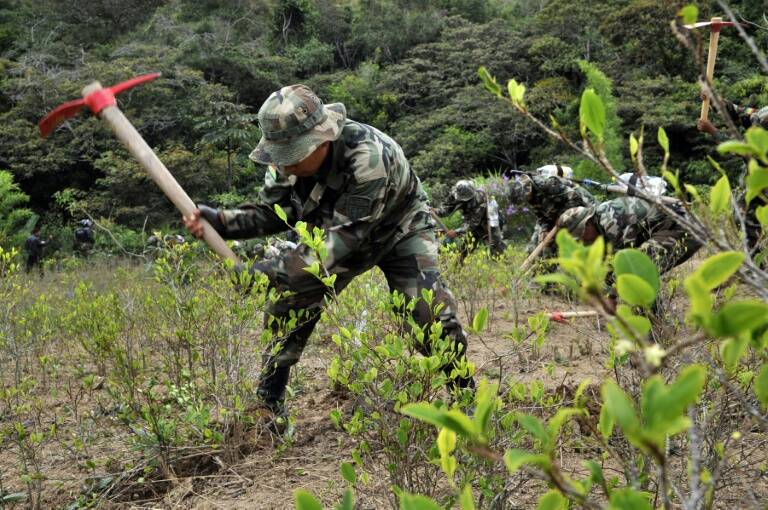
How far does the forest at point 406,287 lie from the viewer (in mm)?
918

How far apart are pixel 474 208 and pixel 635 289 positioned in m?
9.05

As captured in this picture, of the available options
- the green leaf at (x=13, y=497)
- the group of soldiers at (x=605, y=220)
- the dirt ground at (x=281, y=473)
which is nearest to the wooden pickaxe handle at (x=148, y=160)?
the dirt ground at (x=281, y=473)

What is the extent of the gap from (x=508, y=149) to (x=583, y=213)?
44.6 feet

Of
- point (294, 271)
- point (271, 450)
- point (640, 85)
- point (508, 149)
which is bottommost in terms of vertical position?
point (508, 149)

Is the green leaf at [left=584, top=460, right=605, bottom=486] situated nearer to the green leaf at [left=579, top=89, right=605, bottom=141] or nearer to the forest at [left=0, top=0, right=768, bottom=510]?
the forest at [left=0, top=0, right=768, bottom=510]

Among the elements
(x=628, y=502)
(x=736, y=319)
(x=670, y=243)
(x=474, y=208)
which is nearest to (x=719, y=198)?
(x=736, y=319)

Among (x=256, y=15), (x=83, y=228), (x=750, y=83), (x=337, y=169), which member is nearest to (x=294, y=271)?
(x=337, y=169)

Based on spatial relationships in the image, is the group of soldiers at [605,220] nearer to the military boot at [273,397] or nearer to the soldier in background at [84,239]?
the military boot at [273,397]

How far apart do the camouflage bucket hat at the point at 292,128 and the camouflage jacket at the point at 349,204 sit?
0.15 m

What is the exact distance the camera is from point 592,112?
880 millimetres

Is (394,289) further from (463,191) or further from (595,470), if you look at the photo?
(463,191)

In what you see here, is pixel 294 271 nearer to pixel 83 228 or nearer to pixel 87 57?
pixel 83 228

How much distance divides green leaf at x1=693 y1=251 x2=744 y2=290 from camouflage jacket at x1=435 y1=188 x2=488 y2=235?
8815 millimetres

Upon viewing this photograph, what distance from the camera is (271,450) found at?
2.78 metres
